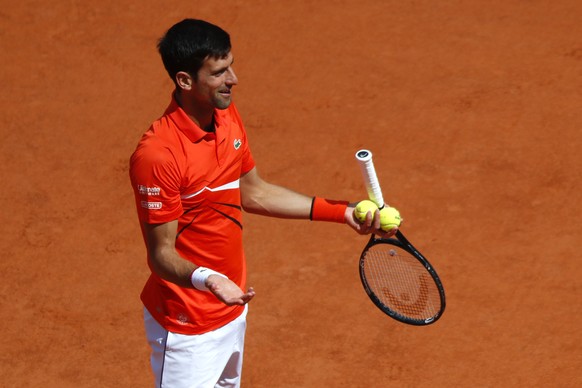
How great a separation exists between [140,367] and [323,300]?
4.49 ft

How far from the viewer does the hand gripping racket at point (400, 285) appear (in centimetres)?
602

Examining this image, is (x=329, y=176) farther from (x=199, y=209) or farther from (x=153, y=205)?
(x=153, y=205)

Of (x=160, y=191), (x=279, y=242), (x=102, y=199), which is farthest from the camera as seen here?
(x=102, y=199)

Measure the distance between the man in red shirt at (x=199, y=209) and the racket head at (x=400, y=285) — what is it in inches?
20.2

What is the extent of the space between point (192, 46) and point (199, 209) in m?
0.81

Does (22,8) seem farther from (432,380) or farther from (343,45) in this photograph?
(432,380)

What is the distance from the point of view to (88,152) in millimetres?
9711

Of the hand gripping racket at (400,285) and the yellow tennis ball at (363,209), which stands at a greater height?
the yellow tennis ball at (363,209)

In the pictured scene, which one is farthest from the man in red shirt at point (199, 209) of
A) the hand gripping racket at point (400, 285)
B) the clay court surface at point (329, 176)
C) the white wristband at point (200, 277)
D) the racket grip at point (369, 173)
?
the clay court surface at point (329, 176)

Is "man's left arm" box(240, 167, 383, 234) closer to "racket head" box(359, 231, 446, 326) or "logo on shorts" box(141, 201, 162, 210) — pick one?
"racket head" box(359, 231, 446, 326)

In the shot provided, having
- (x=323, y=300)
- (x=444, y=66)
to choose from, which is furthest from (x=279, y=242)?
(x=444, y=66)

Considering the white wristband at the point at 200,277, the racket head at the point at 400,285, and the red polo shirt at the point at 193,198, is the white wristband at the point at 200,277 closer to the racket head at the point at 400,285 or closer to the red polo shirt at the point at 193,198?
the red polo shirt at the point at 193,198

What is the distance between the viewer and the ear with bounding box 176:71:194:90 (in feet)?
17.0

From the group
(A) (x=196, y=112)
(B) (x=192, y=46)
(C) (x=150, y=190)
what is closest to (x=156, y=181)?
(C) (x=150, y=190)
